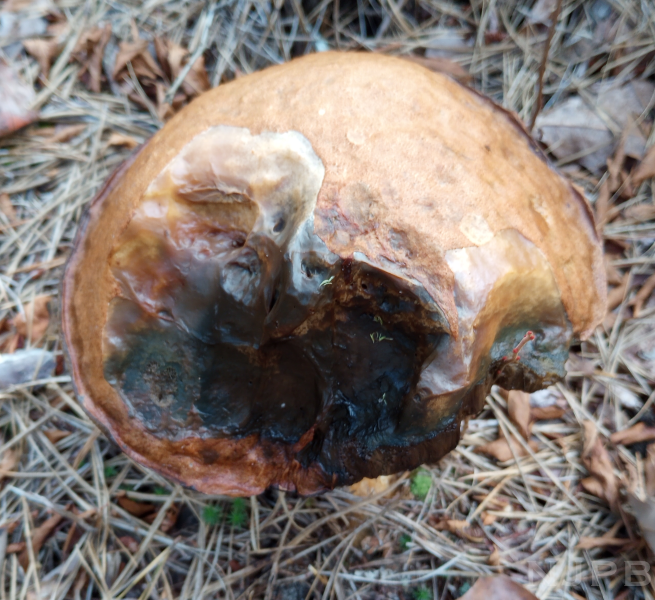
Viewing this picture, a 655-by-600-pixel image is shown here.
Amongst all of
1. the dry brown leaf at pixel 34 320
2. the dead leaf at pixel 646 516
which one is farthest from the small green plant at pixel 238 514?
the dead leaf at pixel 646 516

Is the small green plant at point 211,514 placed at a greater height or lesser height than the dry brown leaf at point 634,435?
lesser

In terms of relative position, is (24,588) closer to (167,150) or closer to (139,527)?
(139,527)

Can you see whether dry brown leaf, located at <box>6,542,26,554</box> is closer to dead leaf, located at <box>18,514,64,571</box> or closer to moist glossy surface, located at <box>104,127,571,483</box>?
dead leaf, located at <box>18,514,64,571</box>

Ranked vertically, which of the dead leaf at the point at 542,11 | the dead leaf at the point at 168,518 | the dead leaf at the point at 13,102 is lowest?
the dead leaf at the point at 168,518

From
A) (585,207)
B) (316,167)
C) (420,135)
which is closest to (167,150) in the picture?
(316,167)

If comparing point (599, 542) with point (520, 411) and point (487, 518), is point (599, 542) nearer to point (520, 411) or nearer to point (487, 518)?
point (487, 518)

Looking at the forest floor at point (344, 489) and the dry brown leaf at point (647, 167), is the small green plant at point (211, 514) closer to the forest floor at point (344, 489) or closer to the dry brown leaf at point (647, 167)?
the forest floor at point (344, 489)
